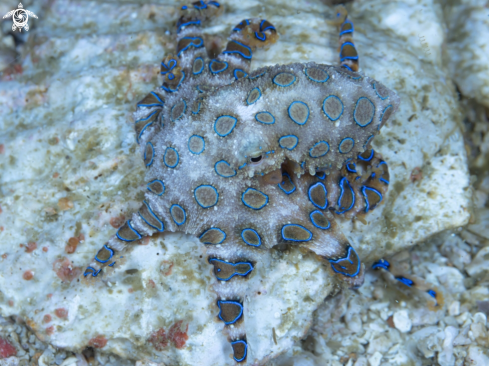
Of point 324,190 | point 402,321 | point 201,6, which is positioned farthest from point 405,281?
point 201,6

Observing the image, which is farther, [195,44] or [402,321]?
[402,321]

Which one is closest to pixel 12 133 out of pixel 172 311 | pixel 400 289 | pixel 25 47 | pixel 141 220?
pixel 25 47

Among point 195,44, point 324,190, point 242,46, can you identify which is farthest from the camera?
point 195,44

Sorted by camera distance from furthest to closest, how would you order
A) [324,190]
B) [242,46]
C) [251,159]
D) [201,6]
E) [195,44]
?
[201,6]
[195,44]
[242,46]
[324,190]
[251,159]

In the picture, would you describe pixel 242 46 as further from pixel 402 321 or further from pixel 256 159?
pixel 402 321

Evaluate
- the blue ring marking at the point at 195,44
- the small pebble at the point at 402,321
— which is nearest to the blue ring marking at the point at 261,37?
the blue ring marking at the point at 195,44

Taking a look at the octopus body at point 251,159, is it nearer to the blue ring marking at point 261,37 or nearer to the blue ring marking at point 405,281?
the blue ring marking at point 261,37

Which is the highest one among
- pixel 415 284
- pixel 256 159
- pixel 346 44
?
pixel 346 44

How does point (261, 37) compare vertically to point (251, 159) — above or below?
above
